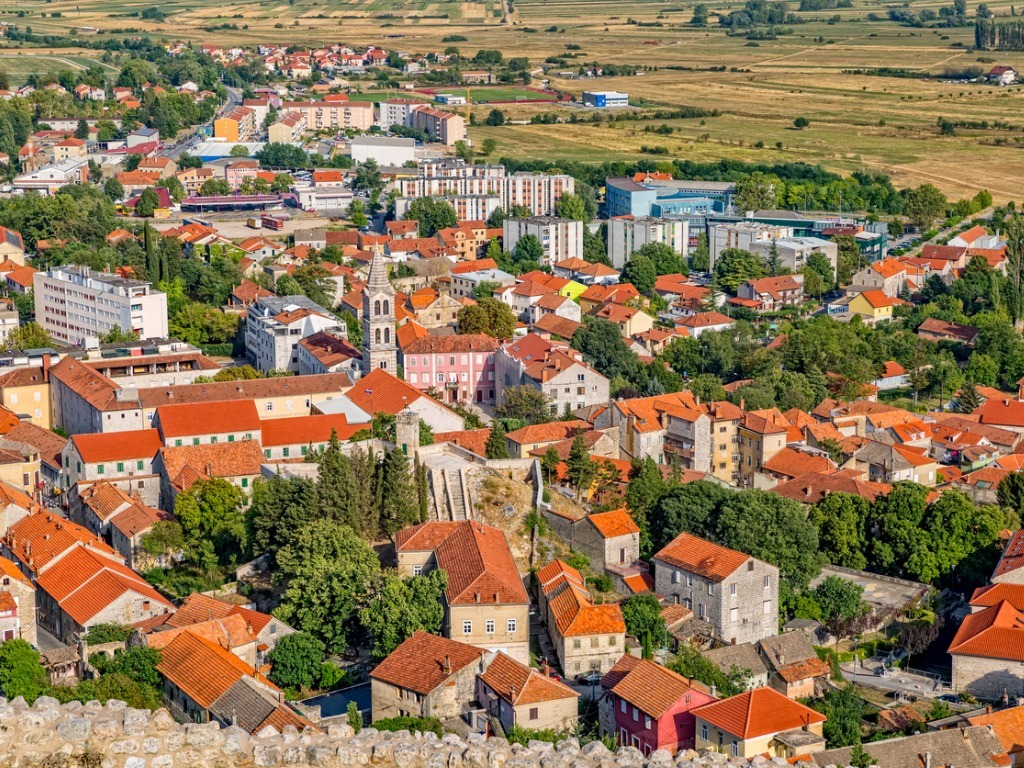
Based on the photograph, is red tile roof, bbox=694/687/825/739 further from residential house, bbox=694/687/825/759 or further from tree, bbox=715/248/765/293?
tree, bbox=715/248/765/293

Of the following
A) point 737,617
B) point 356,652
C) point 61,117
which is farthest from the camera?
point 61,117

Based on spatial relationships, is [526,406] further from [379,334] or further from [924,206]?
[924,206]

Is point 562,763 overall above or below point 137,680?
above

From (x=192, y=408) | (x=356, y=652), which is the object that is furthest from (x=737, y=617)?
(x=192, y=408)

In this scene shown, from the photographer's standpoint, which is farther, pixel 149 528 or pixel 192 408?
pixel 192 408

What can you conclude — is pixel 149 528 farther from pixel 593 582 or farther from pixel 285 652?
pixel 593 582

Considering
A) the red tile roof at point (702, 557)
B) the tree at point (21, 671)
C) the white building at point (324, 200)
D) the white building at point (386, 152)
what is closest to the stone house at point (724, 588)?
the red tile roof at point (702, 557)

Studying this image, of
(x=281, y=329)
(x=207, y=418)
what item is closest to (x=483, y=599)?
(x=207, y=418)
